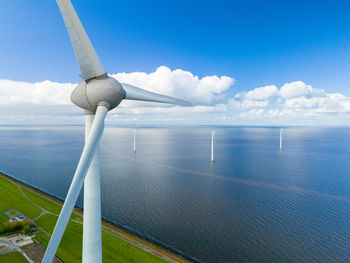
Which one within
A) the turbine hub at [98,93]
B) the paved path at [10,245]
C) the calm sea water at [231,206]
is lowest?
the calm sea water at [231,206]

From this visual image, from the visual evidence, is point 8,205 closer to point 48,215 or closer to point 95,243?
point 48,215

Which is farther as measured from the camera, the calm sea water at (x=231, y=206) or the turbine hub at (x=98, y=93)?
the calm sea water at (x=231, y=206)

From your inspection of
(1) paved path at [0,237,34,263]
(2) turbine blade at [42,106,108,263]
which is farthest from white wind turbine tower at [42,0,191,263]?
(1) paved path at [0,237,34,263]

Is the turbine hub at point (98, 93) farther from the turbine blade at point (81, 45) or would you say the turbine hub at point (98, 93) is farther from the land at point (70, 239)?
the land at point (70, 239)

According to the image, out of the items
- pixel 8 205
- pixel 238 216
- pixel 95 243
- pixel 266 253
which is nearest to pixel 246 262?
pixel 266 253

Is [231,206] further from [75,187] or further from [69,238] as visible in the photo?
[75,187]

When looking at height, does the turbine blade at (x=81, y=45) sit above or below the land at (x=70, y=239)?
above

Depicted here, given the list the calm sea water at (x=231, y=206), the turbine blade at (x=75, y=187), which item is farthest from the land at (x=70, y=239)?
the turbine blade at (x=75, y=187)

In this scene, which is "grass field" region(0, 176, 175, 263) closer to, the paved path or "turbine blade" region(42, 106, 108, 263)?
the paved path
